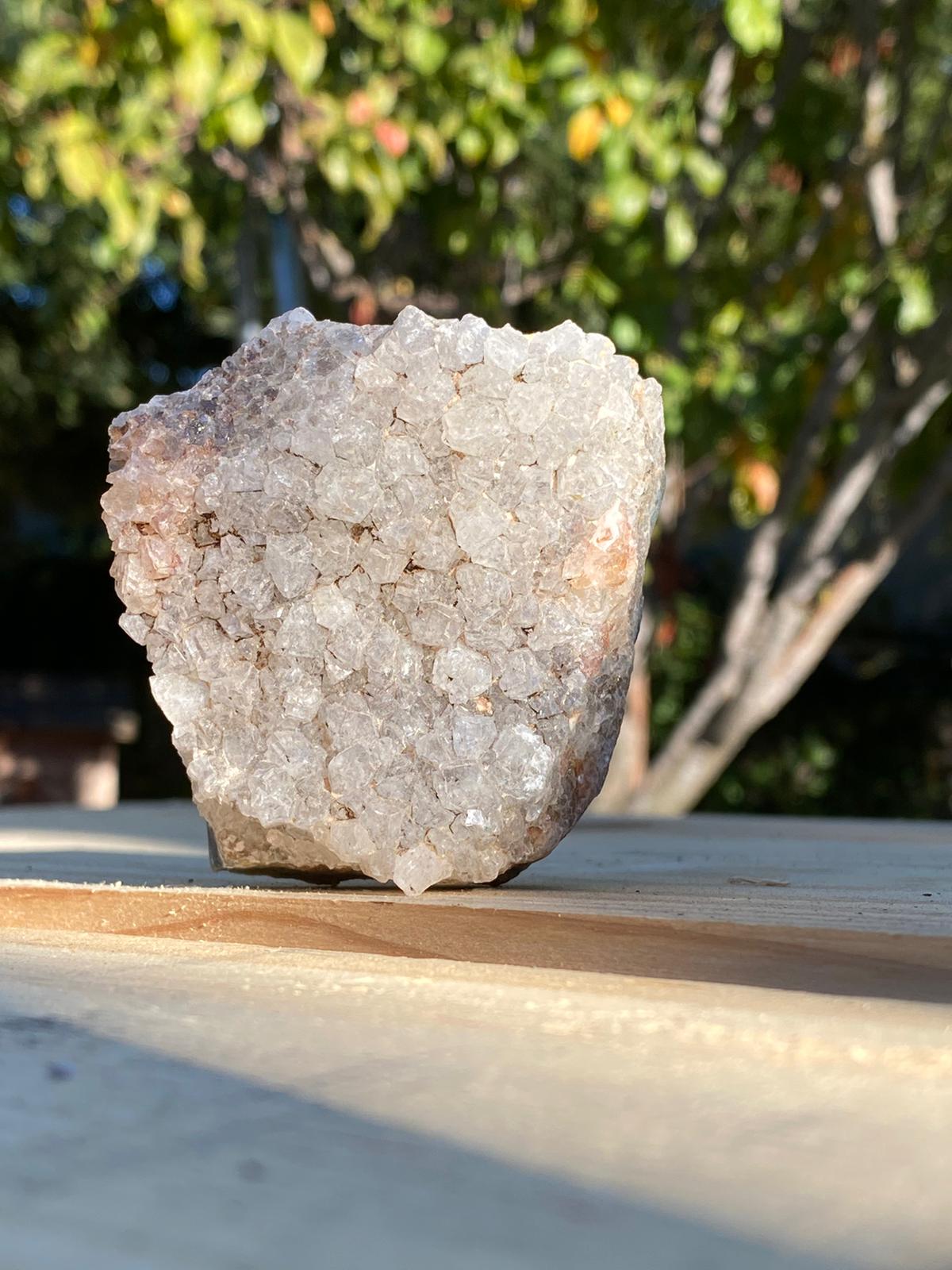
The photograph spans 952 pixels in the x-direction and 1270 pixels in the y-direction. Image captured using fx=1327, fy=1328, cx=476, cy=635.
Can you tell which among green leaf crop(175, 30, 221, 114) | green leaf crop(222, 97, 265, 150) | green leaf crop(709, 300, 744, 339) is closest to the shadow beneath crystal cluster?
green leaf crop(175, 30, 221, 114)

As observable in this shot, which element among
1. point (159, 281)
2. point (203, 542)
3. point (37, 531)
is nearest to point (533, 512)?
point (203, 542)

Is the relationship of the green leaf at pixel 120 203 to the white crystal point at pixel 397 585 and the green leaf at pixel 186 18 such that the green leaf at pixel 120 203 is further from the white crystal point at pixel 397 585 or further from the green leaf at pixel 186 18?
the white crystal point at pixel 397 585

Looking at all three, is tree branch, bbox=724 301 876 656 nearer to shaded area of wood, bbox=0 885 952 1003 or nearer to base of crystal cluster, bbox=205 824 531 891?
base of crystal cluster, bbox=205 824 531 891

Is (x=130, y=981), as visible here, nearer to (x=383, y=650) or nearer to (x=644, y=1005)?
(x=644, y=1005)

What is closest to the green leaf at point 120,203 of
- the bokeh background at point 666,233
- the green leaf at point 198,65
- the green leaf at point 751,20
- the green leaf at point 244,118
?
the bokeh background at point 666,233

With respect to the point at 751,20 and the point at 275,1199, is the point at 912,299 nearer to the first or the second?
the point at 751,20
